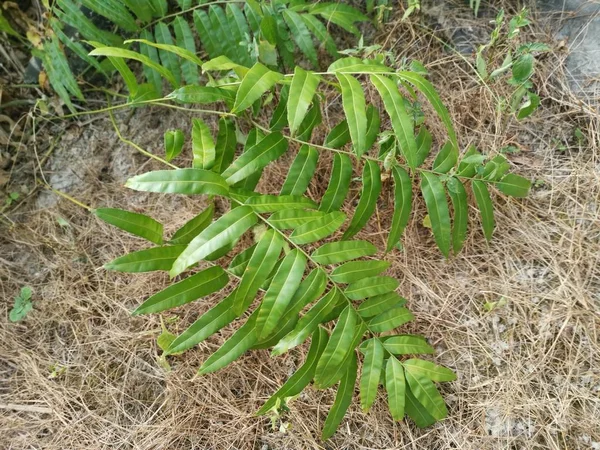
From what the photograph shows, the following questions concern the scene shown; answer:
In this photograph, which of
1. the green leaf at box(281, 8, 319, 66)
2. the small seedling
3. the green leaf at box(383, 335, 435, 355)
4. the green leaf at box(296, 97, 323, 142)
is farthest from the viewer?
the small seedling

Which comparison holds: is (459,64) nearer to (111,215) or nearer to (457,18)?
(457,18)

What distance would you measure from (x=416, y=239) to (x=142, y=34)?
1399 millimetres

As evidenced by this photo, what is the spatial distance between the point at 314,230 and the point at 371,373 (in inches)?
20.8

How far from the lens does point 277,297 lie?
144 centimetres

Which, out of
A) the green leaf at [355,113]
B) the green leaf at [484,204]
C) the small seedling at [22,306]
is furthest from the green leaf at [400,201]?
the small seedling at [22,306]

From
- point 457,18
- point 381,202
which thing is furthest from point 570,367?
point 457,18

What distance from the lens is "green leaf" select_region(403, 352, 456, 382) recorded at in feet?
5.56

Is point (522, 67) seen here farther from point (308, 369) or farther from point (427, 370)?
point (308, 369)

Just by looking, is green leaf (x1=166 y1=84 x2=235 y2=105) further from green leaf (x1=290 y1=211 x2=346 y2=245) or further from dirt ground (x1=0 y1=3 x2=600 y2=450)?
dirt ground (x1=0 y1=3 x2=600 y2=450)

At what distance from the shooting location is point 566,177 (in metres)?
1.98

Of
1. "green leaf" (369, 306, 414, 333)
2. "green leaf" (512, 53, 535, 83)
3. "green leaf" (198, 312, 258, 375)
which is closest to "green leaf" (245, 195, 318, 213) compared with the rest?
"green leaf" (198, 312, 258, 375)

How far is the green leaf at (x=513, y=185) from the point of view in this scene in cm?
185

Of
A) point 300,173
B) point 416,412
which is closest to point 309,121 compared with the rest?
point 300,173

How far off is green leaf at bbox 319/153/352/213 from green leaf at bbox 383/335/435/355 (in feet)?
1.62
